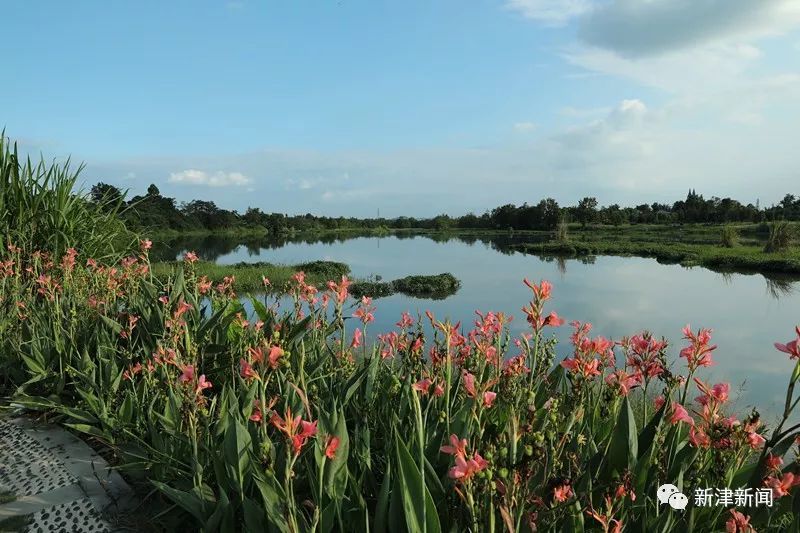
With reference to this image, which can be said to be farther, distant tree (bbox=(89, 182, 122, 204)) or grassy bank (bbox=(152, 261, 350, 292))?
grassy bank (bbox=(152, 261, 350, 292))

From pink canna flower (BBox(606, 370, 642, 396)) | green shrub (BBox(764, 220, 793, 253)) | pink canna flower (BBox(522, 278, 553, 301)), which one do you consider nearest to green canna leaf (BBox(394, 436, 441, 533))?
pink canna flower (BBox(522, 278, 553, 301))

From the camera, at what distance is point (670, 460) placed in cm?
152

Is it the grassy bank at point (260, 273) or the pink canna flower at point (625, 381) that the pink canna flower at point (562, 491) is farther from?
the grassy bank at point (260, 273)

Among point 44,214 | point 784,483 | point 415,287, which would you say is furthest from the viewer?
point 415,287

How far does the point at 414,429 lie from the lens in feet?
5.09

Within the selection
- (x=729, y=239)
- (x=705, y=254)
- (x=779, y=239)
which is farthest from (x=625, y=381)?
(x=729, y=239)

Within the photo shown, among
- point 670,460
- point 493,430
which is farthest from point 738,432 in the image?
point 493,430

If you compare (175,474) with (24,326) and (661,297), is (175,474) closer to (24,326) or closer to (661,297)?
(24,326)

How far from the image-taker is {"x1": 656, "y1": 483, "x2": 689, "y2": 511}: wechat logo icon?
1.35 m

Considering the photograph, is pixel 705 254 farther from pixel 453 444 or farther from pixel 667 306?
pixel 453 444

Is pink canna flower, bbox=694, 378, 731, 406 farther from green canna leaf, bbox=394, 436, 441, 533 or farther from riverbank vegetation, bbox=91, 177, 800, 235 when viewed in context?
riverbank vegetation, bbox=91, 177, 800, 235

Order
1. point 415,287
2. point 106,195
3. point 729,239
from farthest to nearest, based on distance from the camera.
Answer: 1. point 729,239
2. point 415,287
3. point 106,195

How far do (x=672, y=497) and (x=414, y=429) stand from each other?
75 centimetres

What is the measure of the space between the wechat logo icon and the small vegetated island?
0.13 feet
